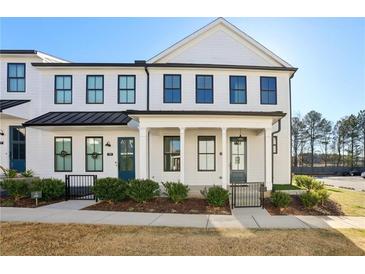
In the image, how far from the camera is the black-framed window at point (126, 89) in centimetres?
1457

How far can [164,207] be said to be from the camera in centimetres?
964

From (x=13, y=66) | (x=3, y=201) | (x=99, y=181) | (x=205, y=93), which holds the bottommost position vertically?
(x=3, y=201)

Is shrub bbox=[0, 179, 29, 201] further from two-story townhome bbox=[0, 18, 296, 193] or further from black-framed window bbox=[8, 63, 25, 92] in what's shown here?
black-framed window bbox=[8, 63, 25, 92]

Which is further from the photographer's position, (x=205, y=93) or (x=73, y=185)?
(x=205, y=93)

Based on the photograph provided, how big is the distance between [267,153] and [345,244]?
5776 mm

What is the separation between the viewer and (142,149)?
11266 millimetres

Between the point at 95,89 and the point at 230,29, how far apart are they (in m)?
8.85

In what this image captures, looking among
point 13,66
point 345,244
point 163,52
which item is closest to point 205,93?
point 163,52

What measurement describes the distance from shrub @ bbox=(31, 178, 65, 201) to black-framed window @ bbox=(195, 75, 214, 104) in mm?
8539

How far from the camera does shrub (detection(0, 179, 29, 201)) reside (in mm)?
10703

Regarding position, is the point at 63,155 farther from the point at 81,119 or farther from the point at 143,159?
the point at 143,159

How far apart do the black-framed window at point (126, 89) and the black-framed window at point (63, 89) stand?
2953 millimetres

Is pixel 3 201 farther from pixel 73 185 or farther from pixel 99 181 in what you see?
Result: pixel 99 181

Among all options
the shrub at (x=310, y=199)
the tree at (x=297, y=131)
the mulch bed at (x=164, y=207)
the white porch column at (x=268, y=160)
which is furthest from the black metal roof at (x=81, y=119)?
the tree at (x=297, y=131)
